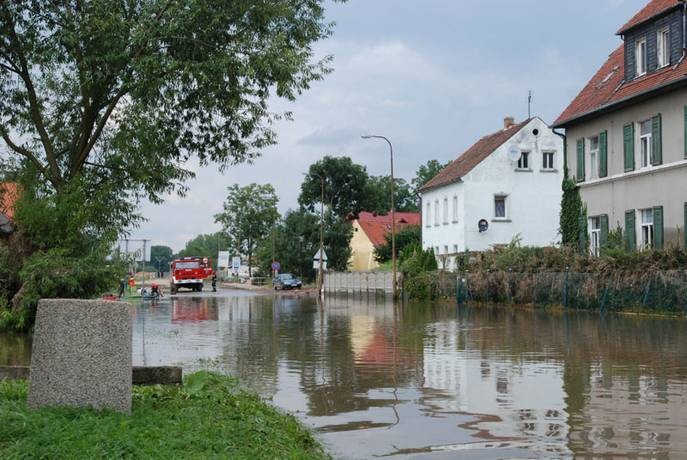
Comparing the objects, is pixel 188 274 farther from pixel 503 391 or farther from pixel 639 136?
pixel 503 391

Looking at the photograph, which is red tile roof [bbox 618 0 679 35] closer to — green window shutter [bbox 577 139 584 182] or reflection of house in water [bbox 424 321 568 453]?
green window shutter [bbox 577 139 584 182]

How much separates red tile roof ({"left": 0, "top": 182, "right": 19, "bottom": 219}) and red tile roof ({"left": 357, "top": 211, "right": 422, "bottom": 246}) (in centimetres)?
6916

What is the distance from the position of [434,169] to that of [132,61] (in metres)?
101

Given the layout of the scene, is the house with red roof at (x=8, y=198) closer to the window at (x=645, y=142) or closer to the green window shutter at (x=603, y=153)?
the window at (x=645, y=142)

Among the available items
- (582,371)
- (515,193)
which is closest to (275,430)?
(582,371)

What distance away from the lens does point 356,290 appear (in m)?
67.3

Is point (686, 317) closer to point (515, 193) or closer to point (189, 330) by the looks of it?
point (189, 330)

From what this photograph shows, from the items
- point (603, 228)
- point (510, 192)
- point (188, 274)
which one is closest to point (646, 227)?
point (603, 228)

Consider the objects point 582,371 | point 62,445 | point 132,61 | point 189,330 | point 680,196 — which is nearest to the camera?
point 62,445

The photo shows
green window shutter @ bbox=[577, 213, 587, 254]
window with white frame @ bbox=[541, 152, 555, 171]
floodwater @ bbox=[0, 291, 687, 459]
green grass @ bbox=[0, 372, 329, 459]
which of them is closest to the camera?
green grass @ bbox=[0, 372, 329, 459]

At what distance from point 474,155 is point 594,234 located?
83.3ft

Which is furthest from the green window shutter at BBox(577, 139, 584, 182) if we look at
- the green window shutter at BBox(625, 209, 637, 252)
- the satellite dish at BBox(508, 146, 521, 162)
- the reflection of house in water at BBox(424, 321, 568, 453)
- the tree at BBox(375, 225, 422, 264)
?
the tree at BBox(375, 225, 422, 264)

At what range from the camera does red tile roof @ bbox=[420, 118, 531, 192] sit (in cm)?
5866

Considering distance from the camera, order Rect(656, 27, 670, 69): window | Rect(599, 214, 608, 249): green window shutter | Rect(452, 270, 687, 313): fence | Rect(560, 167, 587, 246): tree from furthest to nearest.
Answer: Rect(560, 167, 587, 246): tree, Rect(599, 214, 608, 249): green window shutter, Rect(656, 27, 670, 69): window, Rect(452, 270, 687, 313): fence
